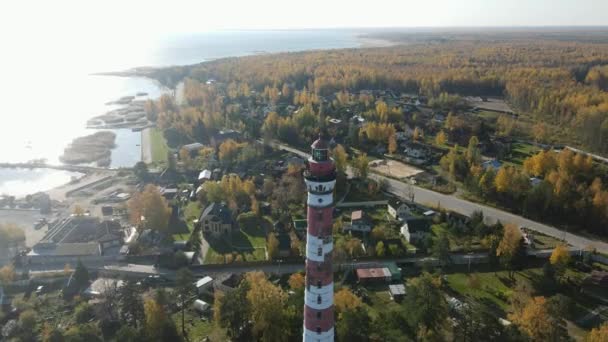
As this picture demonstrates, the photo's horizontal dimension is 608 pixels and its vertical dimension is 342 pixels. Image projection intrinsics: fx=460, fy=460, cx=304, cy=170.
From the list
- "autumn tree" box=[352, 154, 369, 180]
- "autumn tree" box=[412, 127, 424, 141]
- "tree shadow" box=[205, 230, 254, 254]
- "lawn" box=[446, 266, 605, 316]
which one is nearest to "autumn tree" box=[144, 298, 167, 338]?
"tree shadow" box=[205, 230, 254, 254]

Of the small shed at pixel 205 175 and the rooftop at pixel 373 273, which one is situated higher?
the small shed at pixel 205 175

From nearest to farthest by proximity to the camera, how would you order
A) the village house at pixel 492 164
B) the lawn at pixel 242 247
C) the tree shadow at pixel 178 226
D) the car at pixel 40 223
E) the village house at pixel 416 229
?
the lawn at pixel 242 247 < the village house at pixel 416 229 < the tree shadow at pixel 178 226 < the car at pixel 40 223 < the village house at pixel 492 164

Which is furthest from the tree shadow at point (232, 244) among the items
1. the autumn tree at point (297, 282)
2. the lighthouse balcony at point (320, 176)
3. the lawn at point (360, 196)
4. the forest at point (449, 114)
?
the lighthouse balcony at point (320, 176)

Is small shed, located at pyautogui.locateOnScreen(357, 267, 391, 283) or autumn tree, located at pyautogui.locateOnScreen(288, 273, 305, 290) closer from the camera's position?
autumn tree, located at pyautogui.locateOnScreen(288, 273, 305, 290)

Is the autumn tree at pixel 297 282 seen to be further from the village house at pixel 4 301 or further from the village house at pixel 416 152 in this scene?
A: the village house at pixel 416 152

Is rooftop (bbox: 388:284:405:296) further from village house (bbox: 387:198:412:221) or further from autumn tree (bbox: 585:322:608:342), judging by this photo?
village house (bbox: 387:198:412:221)

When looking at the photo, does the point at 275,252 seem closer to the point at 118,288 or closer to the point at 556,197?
the point at 118,288

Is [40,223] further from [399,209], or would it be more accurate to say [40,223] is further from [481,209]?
[481,209]

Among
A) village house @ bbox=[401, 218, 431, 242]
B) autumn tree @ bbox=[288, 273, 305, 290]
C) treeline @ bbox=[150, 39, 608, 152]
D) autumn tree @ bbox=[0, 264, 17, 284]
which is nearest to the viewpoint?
autumn tree @ bbox=[288, 273, 305, 290]
